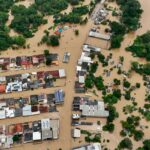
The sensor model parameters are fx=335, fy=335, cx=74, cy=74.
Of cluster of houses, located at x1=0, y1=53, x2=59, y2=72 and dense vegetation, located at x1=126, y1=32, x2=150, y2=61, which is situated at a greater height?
dense vegetation, located at x1=126, y1=32, x2=150, y2=61

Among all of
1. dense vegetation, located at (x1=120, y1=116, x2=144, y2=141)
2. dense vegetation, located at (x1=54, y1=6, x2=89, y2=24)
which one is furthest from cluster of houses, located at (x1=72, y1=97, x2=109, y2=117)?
dense vegetation, located at (x1=54, y1=6, x2=89, y2=24)

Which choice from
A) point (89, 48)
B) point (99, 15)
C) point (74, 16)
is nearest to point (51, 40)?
point (89, 48)

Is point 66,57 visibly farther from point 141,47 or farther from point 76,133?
point 76,133

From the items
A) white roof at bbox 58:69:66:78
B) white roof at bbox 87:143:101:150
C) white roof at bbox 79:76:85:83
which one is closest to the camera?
white roof at bbox 87:143:101:150

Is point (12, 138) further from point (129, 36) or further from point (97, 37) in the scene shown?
point (129, 36)

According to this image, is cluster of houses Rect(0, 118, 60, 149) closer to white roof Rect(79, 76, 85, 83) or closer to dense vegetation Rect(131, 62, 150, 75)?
white roof Rect(79, 76, 85, 83)

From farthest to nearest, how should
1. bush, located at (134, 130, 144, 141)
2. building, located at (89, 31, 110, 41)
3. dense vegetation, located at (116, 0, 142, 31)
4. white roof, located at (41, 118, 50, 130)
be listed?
dense vegetation, located at (116, 0, 142, 31) < building, located at (89, 31, 110, 41) < white roof, located at (41, 118, 50, 130) < bush, located at (134, 130, 144, 141)

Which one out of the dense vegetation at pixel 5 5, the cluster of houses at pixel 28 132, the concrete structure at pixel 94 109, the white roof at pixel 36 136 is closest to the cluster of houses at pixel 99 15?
the dense vegetation at pixel 5 5
